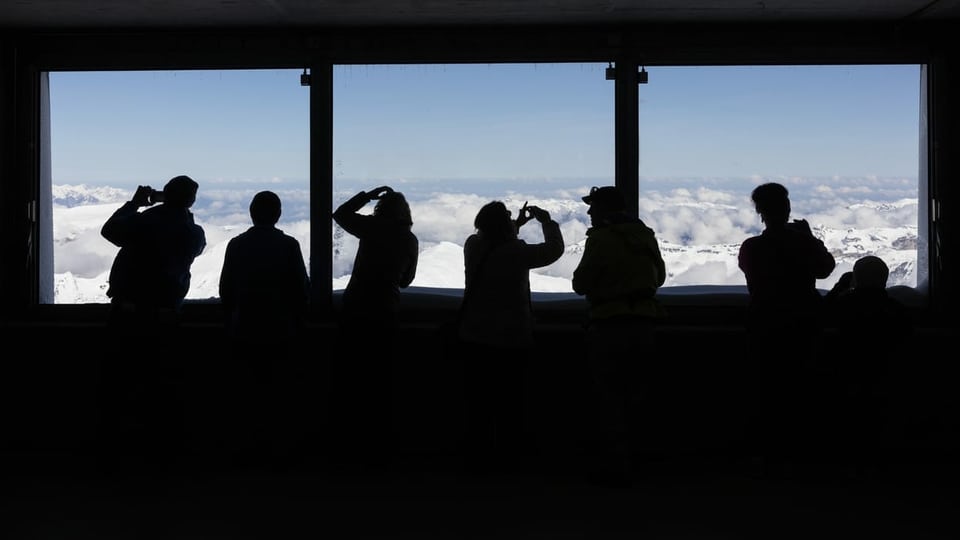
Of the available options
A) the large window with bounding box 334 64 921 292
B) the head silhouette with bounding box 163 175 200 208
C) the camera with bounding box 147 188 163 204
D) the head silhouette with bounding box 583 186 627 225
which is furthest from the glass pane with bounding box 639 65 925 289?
the camera with bounding box 147 188 163 204

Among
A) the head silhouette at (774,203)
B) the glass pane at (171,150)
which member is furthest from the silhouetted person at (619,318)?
the glass pane at (171,150)

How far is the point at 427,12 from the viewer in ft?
16.6

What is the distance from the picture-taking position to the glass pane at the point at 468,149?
545 centimetres

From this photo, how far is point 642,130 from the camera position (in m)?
5.44

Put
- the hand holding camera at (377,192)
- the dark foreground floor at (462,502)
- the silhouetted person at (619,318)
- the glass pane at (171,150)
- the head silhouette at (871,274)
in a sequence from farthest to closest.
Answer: the glass pane at (171,150), the hand holding camera at (377,192), the head silhouette at (871,274), the silhouetted person at (619,318), the dark foreground floor at (462,502)

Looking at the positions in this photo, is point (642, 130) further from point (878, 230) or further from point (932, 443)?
point (932, 443)

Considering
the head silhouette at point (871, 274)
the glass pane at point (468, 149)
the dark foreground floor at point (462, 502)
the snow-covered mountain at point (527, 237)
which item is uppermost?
the glass pane at point (468, 149)

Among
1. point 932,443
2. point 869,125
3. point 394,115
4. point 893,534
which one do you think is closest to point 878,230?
point 869,125

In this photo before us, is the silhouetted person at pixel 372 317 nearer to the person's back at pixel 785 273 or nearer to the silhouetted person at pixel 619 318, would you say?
the silhouetted person at pixel 619 318

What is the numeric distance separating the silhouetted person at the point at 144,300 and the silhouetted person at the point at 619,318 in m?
2.12

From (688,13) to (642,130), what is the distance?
731mm

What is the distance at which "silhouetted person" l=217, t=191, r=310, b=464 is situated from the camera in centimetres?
460

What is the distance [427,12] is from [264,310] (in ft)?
6.30

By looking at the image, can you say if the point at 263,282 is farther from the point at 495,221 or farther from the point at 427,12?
the point at 427,12
